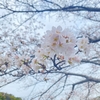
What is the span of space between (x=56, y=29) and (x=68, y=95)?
4423mm

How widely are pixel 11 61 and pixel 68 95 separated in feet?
10.0

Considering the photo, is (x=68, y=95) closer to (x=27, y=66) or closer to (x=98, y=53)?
(x=98, y=53)

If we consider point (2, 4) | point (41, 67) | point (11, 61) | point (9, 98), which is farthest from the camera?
point (9, 98)

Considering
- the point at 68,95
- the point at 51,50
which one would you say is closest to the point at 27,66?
the point at 51,50

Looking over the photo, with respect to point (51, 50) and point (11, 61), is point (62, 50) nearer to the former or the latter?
point (51, 50)

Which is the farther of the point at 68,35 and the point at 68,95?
the point at 68,95

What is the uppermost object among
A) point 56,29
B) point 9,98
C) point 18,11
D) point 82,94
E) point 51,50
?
point 18,11

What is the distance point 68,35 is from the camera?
1.20 metres

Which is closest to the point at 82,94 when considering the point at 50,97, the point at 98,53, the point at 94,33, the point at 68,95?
the point at 68,95

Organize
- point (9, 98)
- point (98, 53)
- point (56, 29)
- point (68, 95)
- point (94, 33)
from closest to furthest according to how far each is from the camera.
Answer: point (56, 29) < point (94, 33) < point (98, 53) < point (68, 95) < point (9, 98)

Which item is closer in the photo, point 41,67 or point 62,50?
point 62,50

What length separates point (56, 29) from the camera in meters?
1.16

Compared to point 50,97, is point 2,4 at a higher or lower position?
higher

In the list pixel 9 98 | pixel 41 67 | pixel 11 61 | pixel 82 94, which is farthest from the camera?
pixel 9 98
